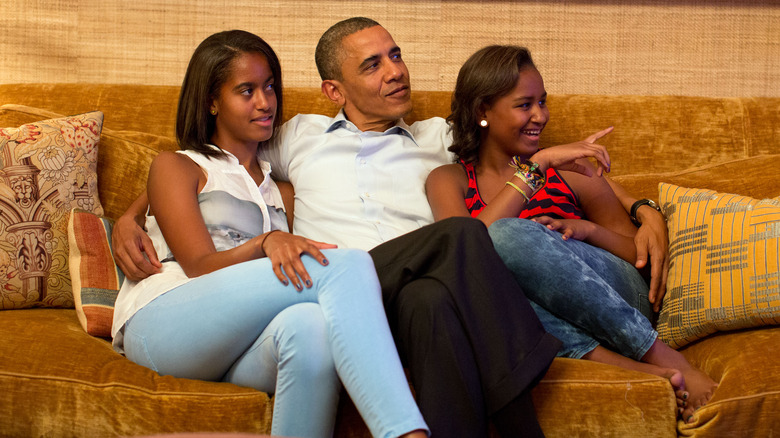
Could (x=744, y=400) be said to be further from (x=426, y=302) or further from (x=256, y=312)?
(x=256, y=312)

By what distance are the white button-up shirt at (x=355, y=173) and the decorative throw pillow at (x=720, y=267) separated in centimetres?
62

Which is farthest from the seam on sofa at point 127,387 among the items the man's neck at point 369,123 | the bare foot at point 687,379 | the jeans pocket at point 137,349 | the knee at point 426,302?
the man's neck at point 369,123

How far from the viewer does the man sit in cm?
129

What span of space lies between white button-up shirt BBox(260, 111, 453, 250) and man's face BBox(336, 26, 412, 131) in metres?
0.06

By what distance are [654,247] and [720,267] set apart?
0.19m

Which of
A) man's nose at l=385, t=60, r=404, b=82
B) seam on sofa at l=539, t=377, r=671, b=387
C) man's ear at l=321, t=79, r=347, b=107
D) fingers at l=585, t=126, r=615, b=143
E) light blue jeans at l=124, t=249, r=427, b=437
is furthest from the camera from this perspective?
man's ear at l=321, t=79, r=347, b=107

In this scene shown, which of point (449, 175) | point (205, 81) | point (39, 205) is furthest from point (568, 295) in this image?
point (39, 205)

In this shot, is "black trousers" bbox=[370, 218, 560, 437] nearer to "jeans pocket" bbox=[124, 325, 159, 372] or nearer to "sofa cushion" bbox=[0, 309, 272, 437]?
"sofa cushion" bbox=[0, 309, 272, 437]

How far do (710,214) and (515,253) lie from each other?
0.48 meters

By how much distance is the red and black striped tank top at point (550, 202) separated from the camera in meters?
1.87

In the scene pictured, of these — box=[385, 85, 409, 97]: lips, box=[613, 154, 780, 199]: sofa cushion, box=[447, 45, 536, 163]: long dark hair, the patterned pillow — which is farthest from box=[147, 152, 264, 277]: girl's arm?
box=[613, 154, 780, 199]: sofa cushion

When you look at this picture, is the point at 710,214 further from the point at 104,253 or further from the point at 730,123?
the point at 104,253

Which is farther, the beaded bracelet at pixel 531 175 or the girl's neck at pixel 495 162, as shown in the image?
the girl's neck at pixel 495 162

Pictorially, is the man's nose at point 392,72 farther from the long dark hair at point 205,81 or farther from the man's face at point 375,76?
the long dark hair at point 205,81
